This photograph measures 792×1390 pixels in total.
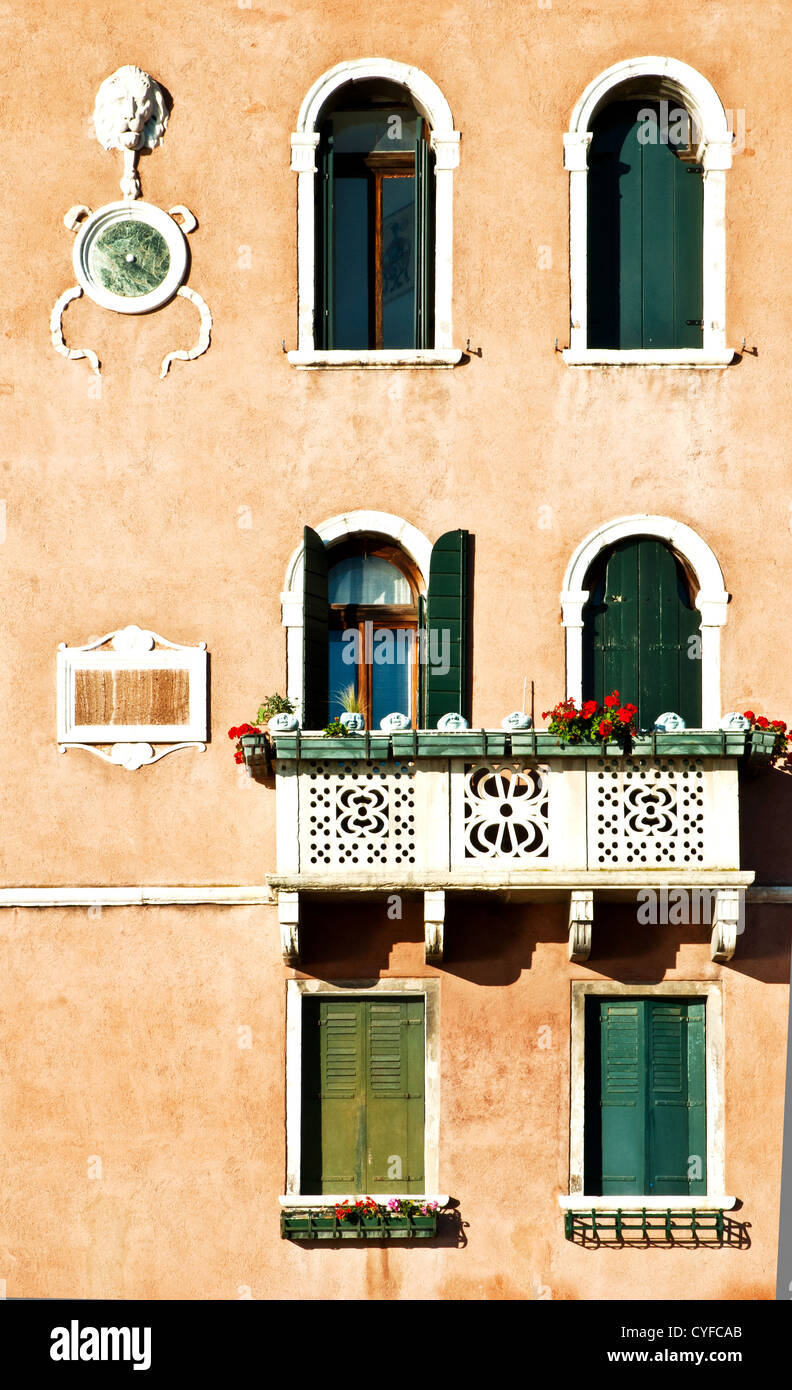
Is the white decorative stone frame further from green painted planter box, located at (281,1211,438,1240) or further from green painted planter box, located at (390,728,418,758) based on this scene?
green painted planter box, located at (281,1211,438,1240)

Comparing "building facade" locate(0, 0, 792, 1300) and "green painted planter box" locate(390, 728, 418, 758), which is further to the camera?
"building facade" locate(0, 0, 792, 1300)

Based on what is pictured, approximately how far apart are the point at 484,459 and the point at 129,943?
550cm

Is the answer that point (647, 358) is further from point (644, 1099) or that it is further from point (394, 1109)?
point (394, 1109)

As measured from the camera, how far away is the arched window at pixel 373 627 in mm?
19781

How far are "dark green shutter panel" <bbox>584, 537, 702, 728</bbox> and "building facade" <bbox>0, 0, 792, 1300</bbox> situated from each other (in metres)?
0.03

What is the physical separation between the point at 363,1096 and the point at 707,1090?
309 cm

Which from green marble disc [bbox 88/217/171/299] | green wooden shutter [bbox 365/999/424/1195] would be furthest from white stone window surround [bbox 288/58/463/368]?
green wooden shutter [bbox 365/999/424/1195]

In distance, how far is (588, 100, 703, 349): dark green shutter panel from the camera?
20.0m

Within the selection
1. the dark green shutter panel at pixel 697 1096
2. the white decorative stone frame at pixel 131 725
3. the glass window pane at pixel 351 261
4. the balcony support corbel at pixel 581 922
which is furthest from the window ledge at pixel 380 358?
the dark green shutter panel at pixel 697 1096

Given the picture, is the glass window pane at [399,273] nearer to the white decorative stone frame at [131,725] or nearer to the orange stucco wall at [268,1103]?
the white decorative stone frame at [131,725]

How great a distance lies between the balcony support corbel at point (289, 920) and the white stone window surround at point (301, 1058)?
56 cm

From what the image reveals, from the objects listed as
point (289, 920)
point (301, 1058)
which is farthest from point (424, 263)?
point (301, 1058)
